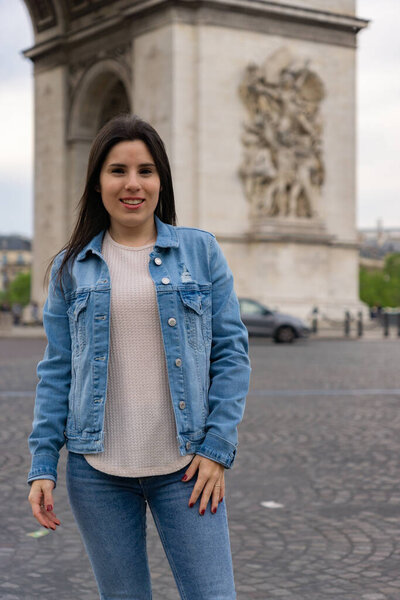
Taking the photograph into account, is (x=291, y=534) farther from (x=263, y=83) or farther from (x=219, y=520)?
(x=263, y=83)

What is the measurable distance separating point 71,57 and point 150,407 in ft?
87.0

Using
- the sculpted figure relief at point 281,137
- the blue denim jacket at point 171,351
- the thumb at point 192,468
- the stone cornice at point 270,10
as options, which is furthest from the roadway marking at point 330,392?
the stone cornice at point 270,10

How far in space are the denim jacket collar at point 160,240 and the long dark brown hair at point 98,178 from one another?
0.04 metres

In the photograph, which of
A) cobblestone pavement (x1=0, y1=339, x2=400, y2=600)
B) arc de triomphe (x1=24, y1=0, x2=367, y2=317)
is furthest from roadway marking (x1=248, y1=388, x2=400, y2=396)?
arc de triomphe (x1=24, y1=0, x2=367, y2=317)

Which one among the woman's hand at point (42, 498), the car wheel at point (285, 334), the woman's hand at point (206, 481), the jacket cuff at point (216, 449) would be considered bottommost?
the car wheel at point (285, 334)

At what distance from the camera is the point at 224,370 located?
2.30m

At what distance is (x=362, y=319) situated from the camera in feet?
85.2

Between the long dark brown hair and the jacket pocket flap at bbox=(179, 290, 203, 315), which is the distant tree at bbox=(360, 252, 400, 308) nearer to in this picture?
the long dark brown hair

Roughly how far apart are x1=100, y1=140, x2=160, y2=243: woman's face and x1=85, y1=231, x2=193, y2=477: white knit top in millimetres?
145

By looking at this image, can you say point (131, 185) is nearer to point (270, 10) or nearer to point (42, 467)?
point (42, 467)

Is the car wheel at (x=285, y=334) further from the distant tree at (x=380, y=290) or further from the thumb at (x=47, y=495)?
the distant tree at (x=380, y=290)

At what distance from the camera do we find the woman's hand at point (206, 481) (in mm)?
2186

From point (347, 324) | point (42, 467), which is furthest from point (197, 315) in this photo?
point (347, 324)

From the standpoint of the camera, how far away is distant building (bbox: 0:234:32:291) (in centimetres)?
12644
